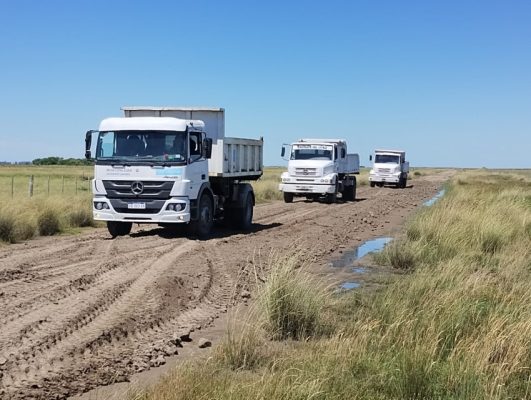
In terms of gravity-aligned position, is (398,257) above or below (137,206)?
below

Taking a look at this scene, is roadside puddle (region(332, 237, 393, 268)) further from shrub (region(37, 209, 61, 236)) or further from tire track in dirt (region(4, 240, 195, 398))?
shrub (region(37, 209, 61, 236))

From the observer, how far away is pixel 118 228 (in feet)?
54.6

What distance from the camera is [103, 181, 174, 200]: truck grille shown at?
15.3 metres

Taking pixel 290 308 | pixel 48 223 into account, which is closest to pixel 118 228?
pixel 48 223

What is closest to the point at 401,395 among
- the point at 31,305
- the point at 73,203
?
the point at 31,305

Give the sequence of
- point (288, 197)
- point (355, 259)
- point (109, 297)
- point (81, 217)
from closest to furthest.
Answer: point (109, 297)
point (355, 259)
point (81, 217)
point (288, 197)

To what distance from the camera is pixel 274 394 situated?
15.3 ft

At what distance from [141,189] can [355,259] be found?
544 cm

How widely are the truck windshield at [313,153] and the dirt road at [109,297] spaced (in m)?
14.3

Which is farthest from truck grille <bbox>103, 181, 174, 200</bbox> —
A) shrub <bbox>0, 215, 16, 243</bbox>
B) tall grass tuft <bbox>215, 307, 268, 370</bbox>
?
tall grass tuft <bbox>215, 307, 268, 370</bbox>

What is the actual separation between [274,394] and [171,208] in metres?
11.0

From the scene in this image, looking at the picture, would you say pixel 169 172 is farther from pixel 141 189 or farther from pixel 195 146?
pixel 195 146

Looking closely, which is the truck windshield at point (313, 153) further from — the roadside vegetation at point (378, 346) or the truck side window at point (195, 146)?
the roadside vegetation at point (378, 346)

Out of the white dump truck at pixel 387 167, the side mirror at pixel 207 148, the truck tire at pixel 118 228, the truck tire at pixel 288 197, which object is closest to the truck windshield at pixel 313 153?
the truck tire at pixel 288 197
